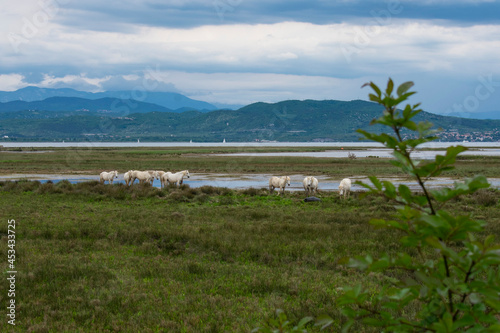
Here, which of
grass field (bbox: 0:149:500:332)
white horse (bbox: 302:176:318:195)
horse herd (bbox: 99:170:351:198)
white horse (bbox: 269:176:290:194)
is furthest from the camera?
white horse (bbox: 269:176:290:194)

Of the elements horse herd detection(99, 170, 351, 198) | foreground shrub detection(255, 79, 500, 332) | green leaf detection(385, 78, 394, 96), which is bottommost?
horse herd detection(99, 170, 351, 198)

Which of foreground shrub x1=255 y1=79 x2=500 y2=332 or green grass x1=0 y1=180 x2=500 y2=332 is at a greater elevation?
foreground shrub x1=255 y1=79 x2=500 y2=332

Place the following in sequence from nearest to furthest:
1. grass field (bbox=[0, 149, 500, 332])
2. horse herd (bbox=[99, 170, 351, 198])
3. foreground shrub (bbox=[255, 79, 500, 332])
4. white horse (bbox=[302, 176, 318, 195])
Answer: foreground shrub (bbox=[255, 79, 500, 332]) → grass field (bbox=[0, 149, 500, 332]) → horse herd (bbox=[99, 170, 351, 198]) → white horse (bbox=[302, 176, 318, 195])

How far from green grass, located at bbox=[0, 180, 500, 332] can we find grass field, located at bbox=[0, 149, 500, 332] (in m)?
0.03

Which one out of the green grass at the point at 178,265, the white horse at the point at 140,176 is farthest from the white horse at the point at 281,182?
the white horse at the point at 140,176

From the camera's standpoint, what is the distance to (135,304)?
8391mm

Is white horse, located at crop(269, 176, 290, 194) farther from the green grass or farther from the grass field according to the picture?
the green grass

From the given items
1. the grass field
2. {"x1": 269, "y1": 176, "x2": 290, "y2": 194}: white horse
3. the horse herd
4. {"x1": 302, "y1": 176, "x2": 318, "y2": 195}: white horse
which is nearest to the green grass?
the grass field

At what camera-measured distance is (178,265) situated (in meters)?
11.1

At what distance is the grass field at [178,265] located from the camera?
7809mm

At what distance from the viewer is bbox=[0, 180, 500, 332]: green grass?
25.7 ft

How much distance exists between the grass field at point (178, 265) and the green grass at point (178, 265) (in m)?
0.03

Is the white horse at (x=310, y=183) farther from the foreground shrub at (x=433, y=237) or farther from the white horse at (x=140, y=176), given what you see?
the foreground shrub at (x=433, y=237)

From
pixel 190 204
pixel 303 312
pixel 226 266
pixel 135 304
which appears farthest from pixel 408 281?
pixel 190 204
